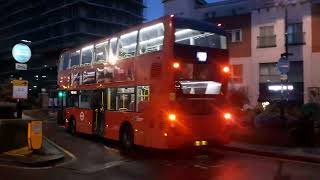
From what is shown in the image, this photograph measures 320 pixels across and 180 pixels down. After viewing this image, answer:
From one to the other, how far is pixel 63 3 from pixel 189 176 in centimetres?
10471

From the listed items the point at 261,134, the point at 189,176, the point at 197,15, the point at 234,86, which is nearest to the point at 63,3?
the point at 197,15

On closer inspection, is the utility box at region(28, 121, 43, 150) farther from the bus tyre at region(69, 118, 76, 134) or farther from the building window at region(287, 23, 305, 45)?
the building window at region(287, 23, 305, 45)

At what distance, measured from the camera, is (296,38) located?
136ft

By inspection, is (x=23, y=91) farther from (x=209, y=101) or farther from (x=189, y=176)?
(x=189, y=176)

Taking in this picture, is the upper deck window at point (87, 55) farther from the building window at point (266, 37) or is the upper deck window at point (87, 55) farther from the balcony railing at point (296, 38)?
the balcony railing at point (296, 38)

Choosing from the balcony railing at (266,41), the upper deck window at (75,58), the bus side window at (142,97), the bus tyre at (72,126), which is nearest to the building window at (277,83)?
the balcony railing at (266,41)

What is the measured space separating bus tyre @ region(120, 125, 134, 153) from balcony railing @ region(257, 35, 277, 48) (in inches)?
1016

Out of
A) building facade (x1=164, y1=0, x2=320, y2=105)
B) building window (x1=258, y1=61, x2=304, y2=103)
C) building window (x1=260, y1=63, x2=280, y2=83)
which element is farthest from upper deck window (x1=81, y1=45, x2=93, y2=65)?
building window (x1=260, y1=63, x2=280, y2=83)

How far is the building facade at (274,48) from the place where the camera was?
40.5m

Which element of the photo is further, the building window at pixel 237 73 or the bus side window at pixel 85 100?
the building window at pixel 237 73

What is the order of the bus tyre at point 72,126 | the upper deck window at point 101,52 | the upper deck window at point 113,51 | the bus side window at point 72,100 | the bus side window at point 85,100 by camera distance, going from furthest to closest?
the bus tyre at point 72,126 → the bus side window at point 72,100 → the bus side window at point 85,100 → the upper deck window at point 101,52 → the upper deck window at point 113,51

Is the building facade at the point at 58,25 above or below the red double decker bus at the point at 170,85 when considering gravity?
above

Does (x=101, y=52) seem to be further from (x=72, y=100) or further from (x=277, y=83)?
(x=277, y=83)

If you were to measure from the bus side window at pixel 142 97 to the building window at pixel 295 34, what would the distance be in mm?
26249
